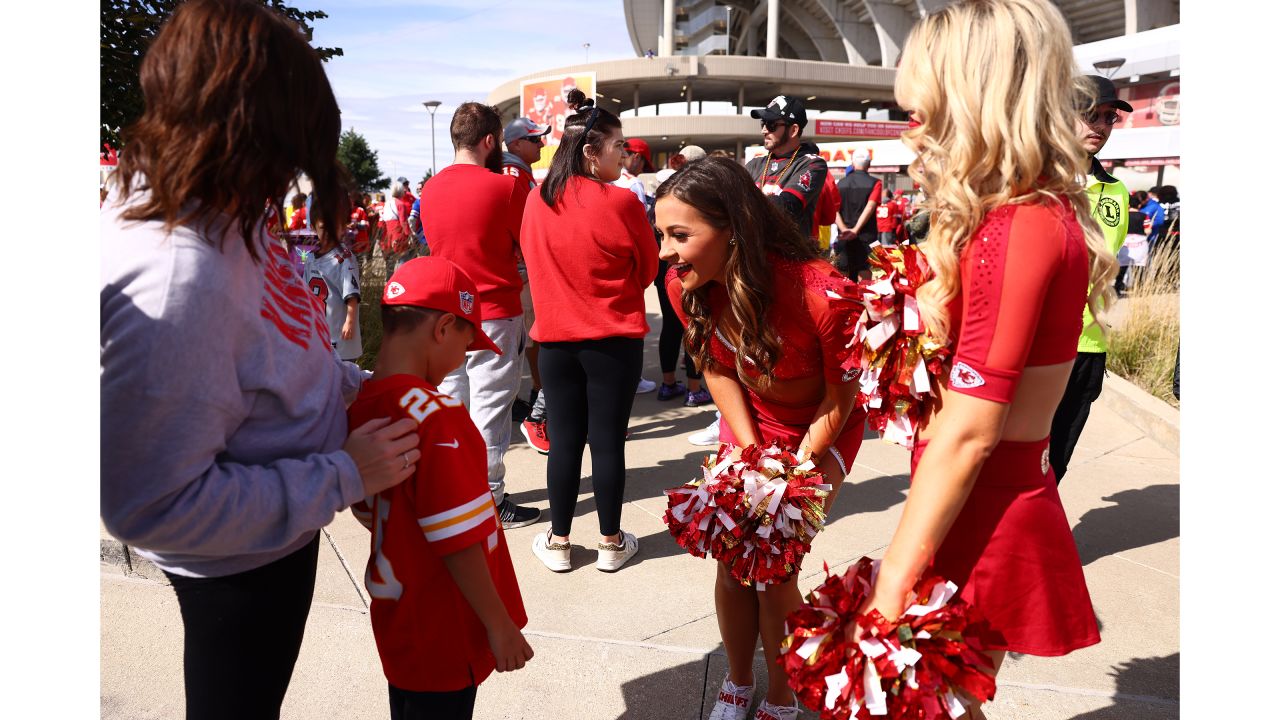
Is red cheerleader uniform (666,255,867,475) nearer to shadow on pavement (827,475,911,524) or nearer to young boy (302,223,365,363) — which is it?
shadow on pavement (827,475,911,524)

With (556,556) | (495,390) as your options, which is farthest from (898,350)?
(495,390)

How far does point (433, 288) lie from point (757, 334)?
3.23 ft

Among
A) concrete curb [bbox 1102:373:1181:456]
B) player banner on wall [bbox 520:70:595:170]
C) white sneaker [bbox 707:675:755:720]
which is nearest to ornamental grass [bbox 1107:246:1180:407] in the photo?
concrete curb [bbox 1102:373:1181:456]

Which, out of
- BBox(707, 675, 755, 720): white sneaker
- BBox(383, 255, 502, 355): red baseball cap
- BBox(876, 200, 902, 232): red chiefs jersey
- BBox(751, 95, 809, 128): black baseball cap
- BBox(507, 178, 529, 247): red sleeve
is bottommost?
BBox(707, 675, 755, 720): white sneaker

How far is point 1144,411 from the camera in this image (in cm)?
600

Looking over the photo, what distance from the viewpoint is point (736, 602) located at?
8.41 ft

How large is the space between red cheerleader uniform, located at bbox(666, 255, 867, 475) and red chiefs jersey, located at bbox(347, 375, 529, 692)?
100 cm

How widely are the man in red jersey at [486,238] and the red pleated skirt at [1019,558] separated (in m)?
2.75

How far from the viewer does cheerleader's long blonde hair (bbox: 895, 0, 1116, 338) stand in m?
1.54

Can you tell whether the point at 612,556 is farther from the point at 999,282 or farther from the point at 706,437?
the point at 999,282

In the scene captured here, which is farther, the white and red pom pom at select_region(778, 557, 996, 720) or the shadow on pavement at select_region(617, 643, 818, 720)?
the shadow on pavement at select_region(617, 643, 818, 720)

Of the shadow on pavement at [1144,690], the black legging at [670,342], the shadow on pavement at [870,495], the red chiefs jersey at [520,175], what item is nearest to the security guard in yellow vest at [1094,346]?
A: the shadow on pavement at [1144,690]

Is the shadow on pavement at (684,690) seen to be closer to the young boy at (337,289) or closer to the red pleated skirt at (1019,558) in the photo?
the red pleated skirt at (1019,558)
